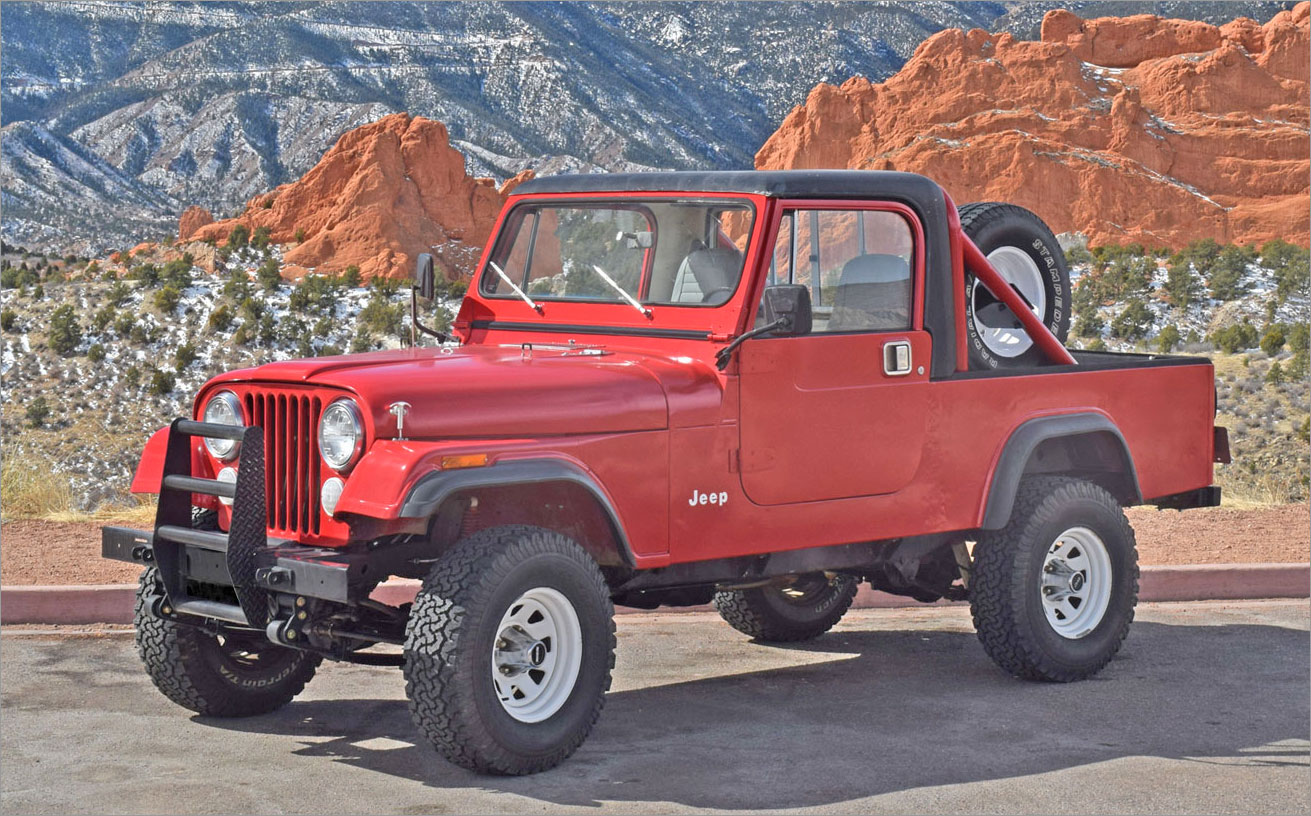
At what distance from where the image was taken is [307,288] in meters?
61.8

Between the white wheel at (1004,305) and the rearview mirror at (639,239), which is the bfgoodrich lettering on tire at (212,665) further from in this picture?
the white wheel at (1004,305)

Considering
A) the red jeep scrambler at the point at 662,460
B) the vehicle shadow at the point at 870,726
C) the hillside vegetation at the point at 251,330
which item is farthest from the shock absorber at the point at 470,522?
the hillside vegetation at the point at 251,330

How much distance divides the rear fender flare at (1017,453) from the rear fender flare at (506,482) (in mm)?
1999

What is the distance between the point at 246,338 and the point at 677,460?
50.2 meters

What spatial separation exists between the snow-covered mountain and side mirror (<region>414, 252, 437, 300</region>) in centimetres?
8118

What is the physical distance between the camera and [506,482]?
19.2 ft

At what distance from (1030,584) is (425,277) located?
310 cm

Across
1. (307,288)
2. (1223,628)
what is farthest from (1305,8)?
(1223,628)

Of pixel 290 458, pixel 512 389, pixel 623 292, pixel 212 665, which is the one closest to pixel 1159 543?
pixel 623 292

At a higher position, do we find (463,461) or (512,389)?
(512,389)

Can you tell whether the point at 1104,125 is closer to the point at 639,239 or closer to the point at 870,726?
the point at 639,239

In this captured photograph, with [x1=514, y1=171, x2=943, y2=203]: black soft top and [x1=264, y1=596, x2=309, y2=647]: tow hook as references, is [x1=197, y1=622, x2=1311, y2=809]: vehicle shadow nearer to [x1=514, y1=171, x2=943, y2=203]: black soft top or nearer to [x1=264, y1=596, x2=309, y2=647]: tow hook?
[x1=264, y1=596, x2=309, y2=647]: tow hook

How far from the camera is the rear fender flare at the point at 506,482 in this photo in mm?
5660

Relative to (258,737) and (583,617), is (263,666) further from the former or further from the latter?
(583,617)
